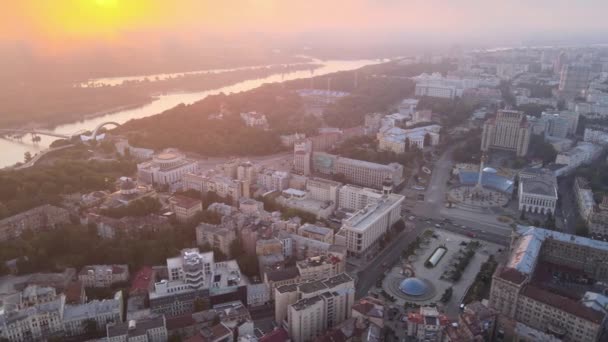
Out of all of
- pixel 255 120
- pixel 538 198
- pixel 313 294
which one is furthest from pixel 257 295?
pixel 255 120

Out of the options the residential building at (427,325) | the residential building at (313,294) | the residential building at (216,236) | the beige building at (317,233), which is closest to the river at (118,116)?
the residential building at (216,236)

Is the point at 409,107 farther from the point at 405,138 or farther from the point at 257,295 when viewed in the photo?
the point at 257,295

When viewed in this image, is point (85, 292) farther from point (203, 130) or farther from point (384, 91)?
point (384, 91)

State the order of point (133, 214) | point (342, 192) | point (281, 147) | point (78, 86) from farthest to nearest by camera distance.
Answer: point (78, 86) < point (281, 147) < point (342, 192) < point (133, 214)

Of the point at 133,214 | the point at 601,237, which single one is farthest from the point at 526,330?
the point at 133,214

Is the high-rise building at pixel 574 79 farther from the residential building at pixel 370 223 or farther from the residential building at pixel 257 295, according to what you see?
the residential building at pixel 257 295

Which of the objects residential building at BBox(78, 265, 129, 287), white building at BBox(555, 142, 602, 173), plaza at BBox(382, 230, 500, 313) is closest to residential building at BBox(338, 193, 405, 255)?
plaza at BBox(382, 230, 500, 313)
